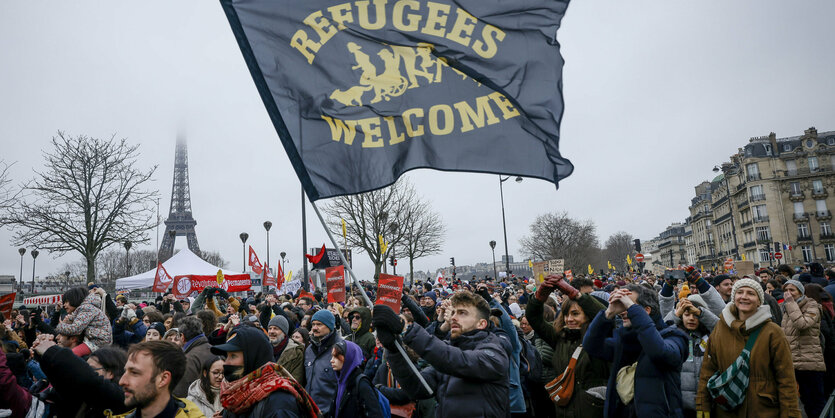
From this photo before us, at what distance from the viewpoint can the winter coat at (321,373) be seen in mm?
5188

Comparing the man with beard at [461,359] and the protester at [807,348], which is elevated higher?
the man with beard at [461,359]

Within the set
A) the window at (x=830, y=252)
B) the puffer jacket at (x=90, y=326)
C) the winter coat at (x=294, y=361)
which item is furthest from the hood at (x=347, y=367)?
the window at (x=830, y=252)

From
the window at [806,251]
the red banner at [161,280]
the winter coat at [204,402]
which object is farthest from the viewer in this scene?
the window at [806,251]

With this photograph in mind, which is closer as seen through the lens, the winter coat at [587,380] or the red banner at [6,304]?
the winter coat at [587,380]

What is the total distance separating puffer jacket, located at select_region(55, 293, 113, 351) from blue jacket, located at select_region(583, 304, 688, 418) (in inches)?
200

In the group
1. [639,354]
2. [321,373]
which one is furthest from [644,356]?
[321,373]

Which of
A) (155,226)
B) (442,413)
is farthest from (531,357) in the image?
(155,226)

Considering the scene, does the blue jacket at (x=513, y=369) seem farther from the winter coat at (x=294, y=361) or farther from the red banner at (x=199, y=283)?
the red banner at (x=199, y=283)

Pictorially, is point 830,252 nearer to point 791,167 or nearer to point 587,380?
point 791,167

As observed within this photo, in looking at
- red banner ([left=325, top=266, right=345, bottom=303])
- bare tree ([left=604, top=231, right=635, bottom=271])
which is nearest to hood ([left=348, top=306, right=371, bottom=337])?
red banner ([left=325, top=266, right=345, bottom=303])

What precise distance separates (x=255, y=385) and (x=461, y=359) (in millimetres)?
1313

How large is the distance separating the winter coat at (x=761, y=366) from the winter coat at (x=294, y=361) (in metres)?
4.00

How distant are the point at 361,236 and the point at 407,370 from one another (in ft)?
93.7

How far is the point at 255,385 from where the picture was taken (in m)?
3.12
